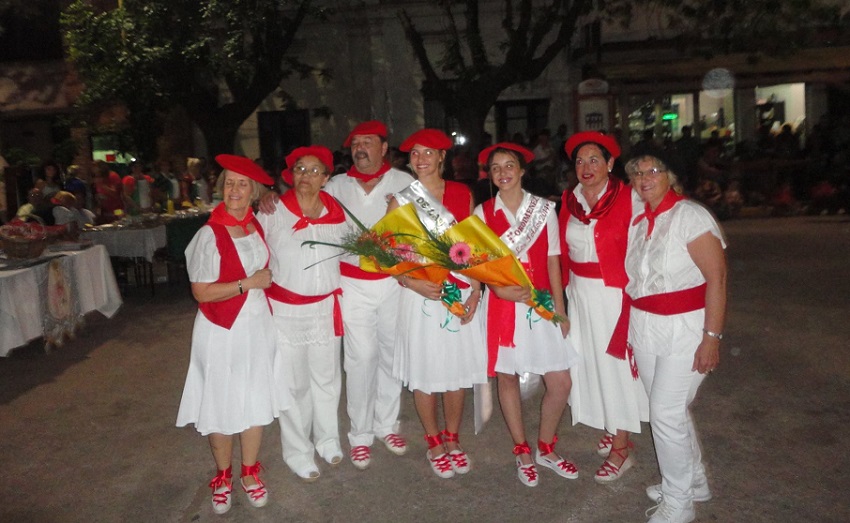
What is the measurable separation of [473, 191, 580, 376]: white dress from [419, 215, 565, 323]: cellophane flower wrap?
242mm

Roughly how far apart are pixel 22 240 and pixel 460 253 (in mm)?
5498

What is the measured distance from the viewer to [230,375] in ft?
12.9

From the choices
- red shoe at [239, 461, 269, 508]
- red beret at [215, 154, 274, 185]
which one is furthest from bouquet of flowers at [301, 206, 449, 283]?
red shoe at [239, 461, 269, 508]

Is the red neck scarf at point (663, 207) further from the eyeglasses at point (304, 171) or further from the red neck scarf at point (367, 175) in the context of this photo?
the eyeglasses at point (304, 171)

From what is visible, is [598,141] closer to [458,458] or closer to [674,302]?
[674,302]

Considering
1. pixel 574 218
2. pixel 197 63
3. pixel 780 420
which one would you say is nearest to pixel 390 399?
pixel 574 218

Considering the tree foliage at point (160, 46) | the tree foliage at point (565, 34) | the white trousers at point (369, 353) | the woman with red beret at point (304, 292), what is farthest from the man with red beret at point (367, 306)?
the tree foliage at point (160, 46)

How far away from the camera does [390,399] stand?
15.9 ft

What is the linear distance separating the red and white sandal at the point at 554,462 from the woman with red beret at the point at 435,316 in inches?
21.6

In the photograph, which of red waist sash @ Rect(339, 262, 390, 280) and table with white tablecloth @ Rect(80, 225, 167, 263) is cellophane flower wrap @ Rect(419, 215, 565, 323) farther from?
table with white tablecloth @ Rect(80, 225, 167, 263)

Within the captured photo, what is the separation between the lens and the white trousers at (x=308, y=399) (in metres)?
4.38

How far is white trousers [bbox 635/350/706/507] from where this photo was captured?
3613mm

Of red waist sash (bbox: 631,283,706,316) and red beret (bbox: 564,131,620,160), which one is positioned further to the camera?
red beret (bbox: 564,131,620,160)

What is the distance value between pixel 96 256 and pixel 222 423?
5539 mm
